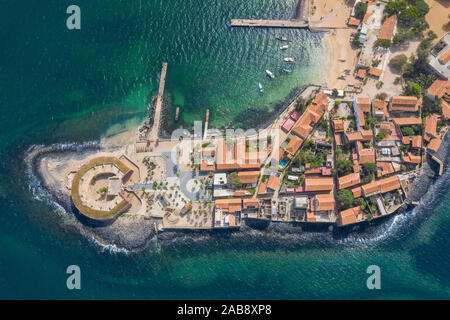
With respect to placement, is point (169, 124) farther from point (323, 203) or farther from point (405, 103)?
point (405, 103)

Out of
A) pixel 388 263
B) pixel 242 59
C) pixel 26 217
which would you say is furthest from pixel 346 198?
pixel 26 217

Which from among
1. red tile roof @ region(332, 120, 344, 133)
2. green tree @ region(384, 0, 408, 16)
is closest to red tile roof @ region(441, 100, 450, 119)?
red tile roof @ region(332, 120, 344, 133)

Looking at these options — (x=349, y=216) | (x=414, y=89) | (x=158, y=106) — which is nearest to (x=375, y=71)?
(x=414, y=89)

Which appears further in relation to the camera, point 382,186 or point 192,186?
point 192,186

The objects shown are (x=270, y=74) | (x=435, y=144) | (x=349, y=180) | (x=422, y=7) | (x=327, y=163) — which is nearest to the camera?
(x=349, y=180)
